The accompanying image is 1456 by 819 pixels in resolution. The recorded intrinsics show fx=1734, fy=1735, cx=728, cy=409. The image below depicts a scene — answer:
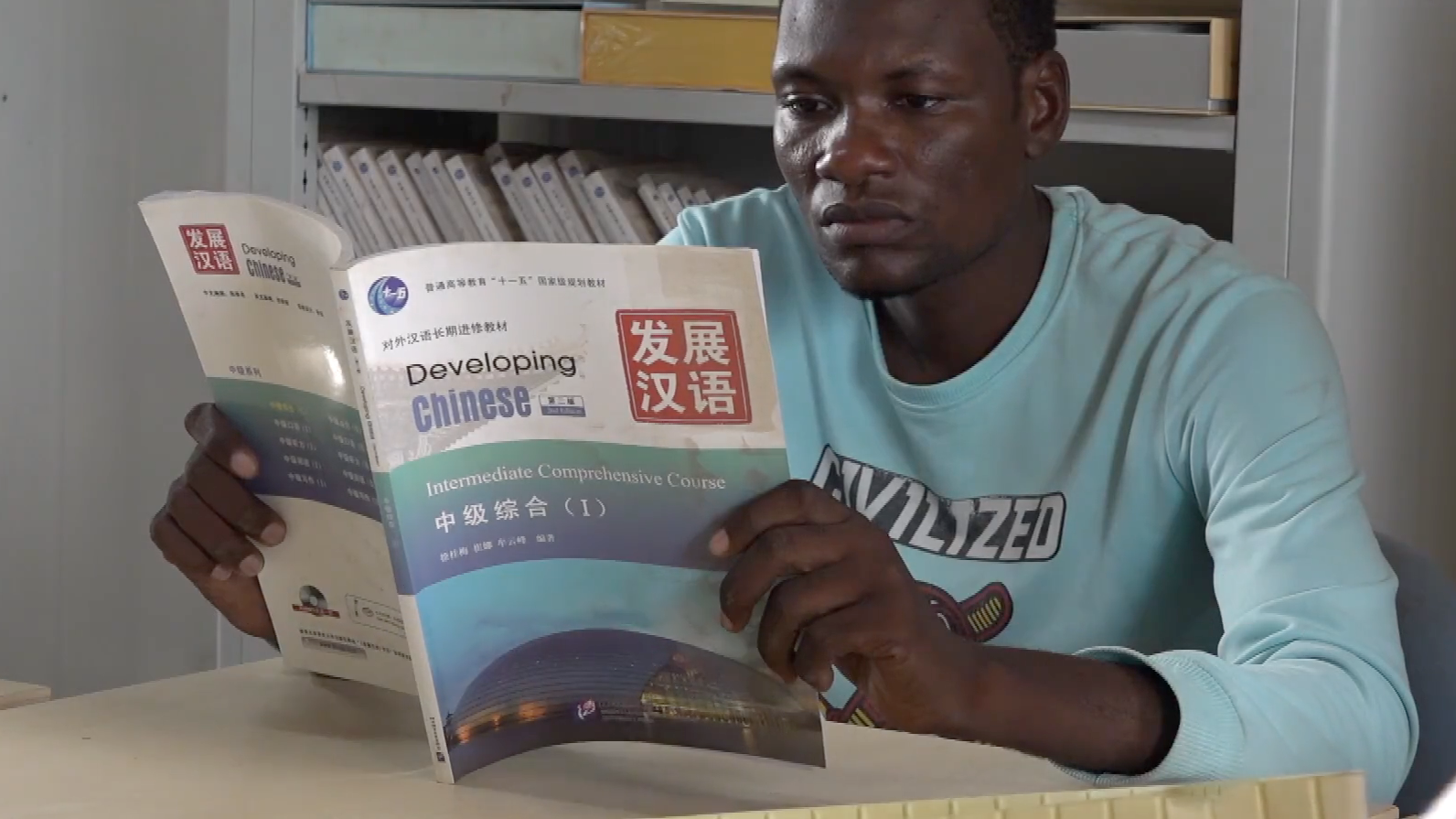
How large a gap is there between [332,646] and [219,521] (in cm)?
10

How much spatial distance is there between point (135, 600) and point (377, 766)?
1.67 m

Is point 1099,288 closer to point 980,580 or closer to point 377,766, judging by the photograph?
point 980,580

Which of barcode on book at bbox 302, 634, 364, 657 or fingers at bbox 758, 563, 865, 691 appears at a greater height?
fingers at bbox 758, 563, 865, 691

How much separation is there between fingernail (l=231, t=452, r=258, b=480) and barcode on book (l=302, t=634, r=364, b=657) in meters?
0.11

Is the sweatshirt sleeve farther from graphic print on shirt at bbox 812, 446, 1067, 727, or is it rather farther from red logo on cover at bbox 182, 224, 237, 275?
red logo on cover at bbox 182, 224, 237, 275

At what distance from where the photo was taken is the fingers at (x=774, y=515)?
2.66ft

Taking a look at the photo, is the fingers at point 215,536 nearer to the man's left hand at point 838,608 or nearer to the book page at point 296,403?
the book page at point 296,403

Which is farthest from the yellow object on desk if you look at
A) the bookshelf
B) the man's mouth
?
the bookshelf

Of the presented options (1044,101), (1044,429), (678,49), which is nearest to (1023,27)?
(1044,101)

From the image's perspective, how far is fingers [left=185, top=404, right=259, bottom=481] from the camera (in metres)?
1.00

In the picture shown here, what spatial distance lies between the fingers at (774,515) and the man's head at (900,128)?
0.41m

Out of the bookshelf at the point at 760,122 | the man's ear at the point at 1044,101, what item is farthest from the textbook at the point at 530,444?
the bookshelf at the point at 760,122

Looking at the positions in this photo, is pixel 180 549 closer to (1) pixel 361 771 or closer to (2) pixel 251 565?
(2) pixel 251 565

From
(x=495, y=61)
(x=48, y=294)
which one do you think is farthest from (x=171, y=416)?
(x=495, y=61)
